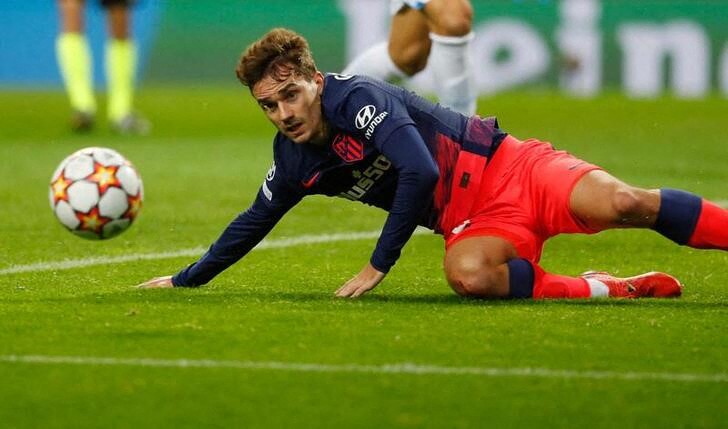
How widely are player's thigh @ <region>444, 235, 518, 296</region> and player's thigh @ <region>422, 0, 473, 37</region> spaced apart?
2.74 m

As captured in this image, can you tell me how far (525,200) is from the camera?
5500mm

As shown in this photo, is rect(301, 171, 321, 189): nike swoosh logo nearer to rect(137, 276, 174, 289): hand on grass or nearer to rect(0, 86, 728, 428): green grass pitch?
rect(0, 86, 728, 428): green grass pitch

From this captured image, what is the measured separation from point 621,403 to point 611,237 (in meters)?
3.71

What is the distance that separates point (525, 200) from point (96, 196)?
1576 mm

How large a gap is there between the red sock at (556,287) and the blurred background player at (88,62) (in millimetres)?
8767

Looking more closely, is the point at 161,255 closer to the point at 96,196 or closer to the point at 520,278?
the point at 96,196

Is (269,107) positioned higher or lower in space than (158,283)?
higher

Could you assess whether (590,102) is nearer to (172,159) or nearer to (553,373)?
(172,159)

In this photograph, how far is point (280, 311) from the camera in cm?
511

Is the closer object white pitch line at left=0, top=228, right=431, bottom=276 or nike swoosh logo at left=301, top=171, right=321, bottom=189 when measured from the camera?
nike swoosh logo at left=301, top=171, right=321, bottom=189

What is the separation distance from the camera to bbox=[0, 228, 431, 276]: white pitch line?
6323 millimetres

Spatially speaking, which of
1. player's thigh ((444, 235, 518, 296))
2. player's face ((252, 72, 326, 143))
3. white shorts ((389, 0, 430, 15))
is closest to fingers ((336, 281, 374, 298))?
player's thigh ((444, 235, 518, 296))

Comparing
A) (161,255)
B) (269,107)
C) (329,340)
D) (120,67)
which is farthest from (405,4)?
(120,67)

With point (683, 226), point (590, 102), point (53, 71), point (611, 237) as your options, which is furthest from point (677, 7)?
point (683, 226)
